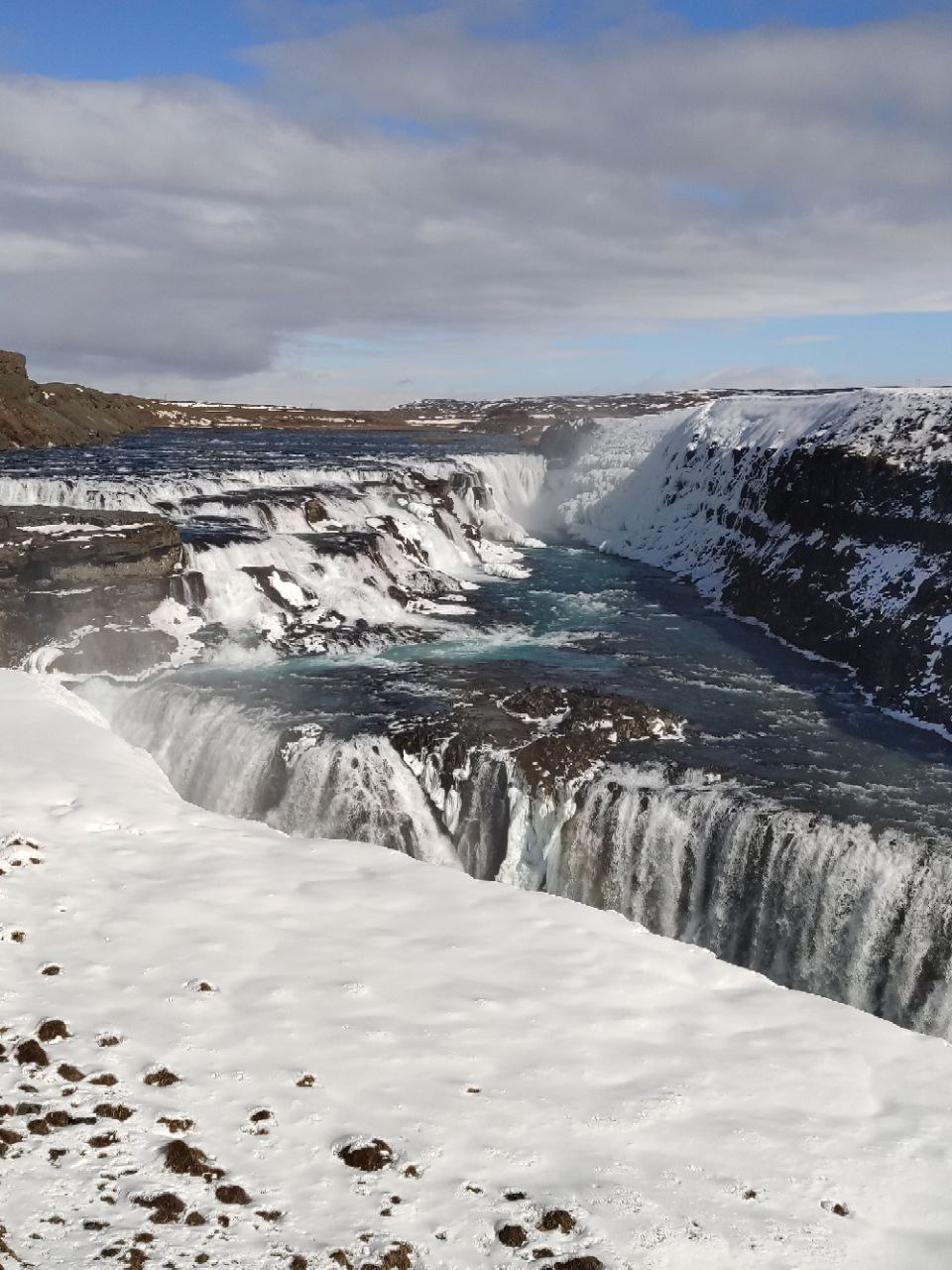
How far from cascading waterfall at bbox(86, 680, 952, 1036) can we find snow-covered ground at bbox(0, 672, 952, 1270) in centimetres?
527

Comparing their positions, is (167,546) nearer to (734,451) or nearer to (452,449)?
(734,451)

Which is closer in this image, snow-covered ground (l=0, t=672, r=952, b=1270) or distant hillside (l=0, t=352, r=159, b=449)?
snow-covered ground (l=0, t=672, r=952, b=1270)

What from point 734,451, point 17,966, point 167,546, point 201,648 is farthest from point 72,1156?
point 734,451

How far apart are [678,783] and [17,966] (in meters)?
10.8

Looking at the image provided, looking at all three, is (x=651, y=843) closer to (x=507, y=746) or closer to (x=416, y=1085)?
(x=507, y=746)

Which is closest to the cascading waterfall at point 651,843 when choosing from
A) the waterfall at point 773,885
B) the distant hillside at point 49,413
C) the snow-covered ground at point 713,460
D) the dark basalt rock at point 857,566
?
the waterfall at point 773,885

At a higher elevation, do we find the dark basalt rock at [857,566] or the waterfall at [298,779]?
the dark basalt rock at [857,566]

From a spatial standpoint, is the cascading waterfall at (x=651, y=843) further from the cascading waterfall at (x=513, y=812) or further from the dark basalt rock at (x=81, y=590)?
the dark basalt rock at (x=81, y=590)

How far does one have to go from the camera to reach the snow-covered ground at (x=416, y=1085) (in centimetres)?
617

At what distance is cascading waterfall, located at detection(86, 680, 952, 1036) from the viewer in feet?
46.2

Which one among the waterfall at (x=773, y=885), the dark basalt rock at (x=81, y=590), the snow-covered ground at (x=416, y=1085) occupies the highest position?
the dark basalt rock at (x=81, y=590)

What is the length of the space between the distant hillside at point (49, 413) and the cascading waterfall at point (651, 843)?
40.8 meters

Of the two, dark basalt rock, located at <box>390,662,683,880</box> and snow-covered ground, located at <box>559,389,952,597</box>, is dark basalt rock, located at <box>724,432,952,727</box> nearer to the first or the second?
snow-covered ground, located at <box>559,389,952,597</box>

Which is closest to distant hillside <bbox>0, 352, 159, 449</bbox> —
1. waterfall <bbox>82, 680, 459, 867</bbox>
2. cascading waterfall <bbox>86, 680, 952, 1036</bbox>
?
waterfall <bbox>82, 680, 459, 867</bbox>
